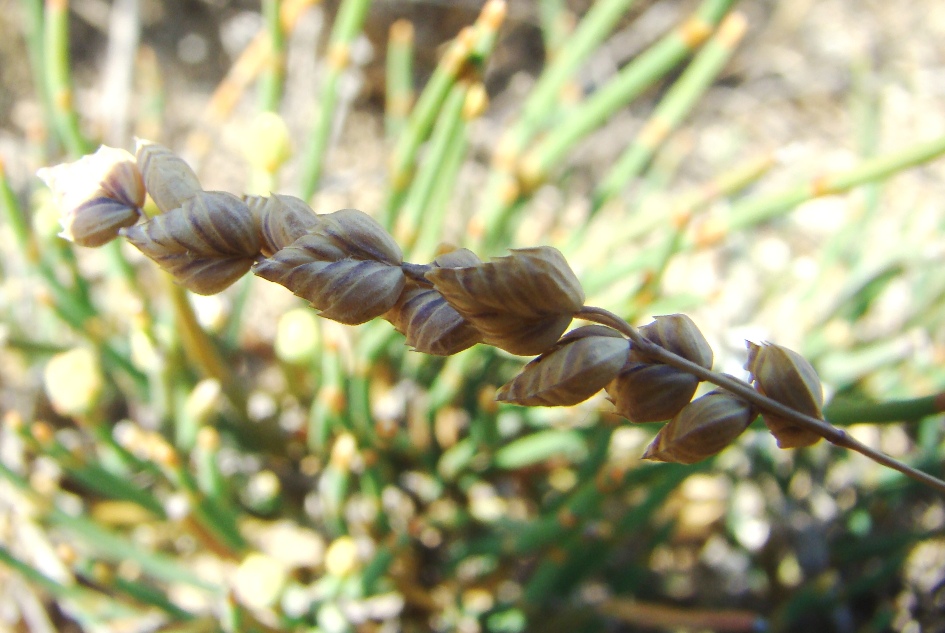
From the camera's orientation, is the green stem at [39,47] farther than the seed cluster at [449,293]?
Yes

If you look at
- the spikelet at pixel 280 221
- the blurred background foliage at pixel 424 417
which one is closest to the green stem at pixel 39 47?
the blurred background foliage at pixel 424 417

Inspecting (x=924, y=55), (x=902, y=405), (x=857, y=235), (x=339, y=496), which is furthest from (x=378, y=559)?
(x=924, y=55)

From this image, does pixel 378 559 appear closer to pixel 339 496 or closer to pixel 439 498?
pixel 339 496

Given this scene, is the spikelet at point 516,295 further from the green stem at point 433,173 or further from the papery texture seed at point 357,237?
the green stem at point 433,173

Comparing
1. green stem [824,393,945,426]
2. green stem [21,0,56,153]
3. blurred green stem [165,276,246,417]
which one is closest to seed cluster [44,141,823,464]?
green stem [824,393,945,426]

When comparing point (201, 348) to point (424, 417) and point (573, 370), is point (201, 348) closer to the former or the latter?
point (424, 417)

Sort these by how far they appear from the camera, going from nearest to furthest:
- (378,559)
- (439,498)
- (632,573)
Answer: (378,559) → (632,573) → (439,498)
